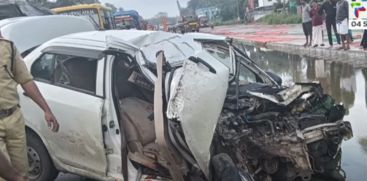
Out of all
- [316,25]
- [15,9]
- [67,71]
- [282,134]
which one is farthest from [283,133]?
[316,25]

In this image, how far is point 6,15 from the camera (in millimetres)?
10914

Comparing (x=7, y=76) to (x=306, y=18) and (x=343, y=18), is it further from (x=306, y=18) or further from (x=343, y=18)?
(x=306, y=18)

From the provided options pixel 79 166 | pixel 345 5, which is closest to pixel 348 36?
pixel 345 5

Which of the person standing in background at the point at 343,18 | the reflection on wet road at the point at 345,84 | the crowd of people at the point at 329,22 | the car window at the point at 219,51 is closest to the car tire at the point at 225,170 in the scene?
the car window at the point at 219,51

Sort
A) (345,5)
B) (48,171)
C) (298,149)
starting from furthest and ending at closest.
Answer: (345,5), (48,171), (298,149)

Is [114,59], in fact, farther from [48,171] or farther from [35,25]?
[35,25]

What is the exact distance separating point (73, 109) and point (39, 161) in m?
0.81

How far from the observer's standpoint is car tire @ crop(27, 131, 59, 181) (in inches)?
196

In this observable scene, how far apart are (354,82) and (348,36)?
4262mm

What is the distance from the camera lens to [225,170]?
3912 mm

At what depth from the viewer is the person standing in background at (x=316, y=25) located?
1501 centimetres

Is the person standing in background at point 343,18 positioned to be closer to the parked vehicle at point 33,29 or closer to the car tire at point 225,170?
the parked vehicle at point 33,29

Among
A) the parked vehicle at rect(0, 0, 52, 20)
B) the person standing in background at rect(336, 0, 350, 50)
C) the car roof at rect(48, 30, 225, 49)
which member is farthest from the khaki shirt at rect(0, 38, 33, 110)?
the person standing in background at rect(336, 0, 350, 50)

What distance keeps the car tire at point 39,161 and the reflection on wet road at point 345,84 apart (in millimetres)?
3004
